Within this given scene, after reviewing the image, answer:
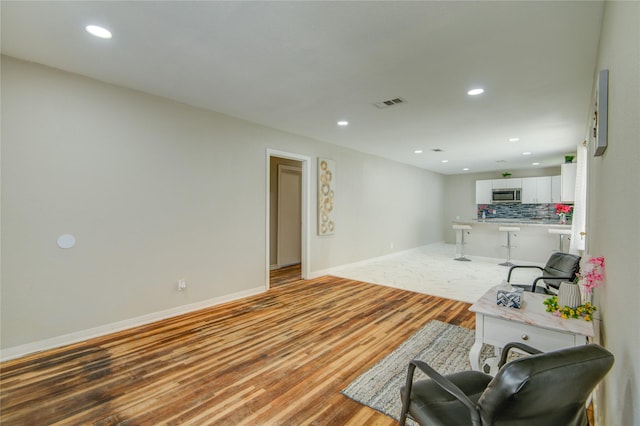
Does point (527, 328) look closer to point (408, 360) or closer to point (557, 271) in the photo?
point (408, 360)

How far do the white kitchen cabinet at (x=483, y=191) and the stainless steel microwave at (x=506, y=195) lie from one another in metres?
0.13

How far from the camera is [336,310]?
3.76 m

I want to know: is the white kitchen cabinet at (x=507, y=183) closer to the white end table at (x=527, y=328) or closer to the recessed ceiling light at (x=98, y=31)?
the white end table at (x=527, y=328)

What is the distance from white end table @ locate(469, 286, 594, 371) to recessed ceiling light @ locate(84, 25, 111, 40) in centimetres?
318

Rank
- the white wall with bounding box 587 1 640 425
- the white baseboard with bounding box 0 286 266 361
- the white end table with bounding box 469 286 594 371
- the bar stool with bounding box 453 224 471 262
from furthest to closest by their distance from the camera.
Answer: the bar stool with bounding box 453 224 471 262 → the white baseboard with bounding box 0 286 266 361 → the white end table with bounding box 469 286 594 371 → the white wall with bounding box 587 1 640 425

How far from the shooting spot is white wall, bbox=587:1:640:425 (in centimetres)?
87

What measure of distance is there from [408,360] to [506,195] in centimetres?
805

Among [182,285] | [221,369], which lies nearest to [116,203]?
[182,285]

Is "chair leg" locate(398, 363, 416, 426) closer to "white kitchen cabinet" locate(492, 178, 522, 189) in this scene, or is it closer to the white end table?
the white end table

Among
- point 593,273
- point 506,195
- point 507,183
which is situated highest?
point 507,183

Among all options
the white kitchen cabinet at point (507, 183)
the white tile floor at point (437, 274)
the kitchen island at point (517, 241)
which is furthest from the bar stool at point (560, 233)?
the white kitchen cabinet at point (507, 183)

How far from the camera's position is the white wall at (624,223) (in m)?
0.87

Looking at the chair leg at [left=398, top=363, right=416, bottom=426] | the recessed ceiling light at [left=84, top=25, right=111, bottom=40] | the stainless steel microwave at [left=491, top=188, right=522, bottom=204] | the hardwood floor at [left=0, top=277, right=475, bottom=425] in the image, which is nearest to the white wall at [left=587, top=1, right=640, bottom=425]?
the chair leg at [left=398, top=363, right=416, bottom=426]

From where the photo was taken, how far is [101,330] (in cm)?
299
